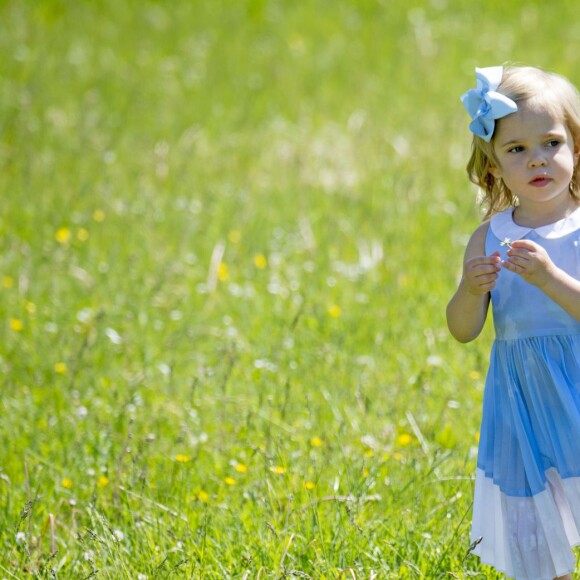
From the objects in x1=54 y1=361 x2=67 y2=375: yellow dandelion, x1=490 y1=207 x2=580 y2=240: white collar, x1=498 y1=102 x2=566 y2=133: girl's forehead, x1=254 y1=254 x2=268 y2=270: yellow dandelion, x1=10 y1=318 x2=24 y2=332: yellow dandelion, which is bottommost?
x1=54 y1=361 x2=67 y2=375: yellow dandelion

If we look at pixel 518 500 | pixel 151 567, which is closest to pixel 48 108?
pixel 151 567

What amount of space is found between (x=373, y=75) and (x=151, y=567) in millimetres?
6809

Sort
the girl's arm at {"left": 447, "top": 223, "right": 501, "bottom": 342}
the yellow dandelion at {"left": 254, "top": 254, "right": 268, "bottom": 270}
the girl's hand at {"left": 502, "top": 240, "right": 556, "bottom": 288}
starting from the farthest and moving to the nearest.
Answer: the yellow dandelion at {"left": 254, "top": 254, "right": 268, "bottom": 270} < the girl's arm at {"left": 447, "top": 223, "right": 501, "bottom": 342} < the girl's hand at {"left": 502, "top": 240, "right": 556, "bottom": 288}

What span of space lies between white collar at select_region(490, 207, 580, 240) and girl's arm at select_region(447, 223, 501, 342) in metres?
0.05

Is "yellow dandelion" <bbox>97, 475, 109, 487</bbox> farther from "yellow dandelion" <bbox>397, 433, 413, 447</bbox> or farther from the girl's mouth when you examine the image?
the girl's mouth

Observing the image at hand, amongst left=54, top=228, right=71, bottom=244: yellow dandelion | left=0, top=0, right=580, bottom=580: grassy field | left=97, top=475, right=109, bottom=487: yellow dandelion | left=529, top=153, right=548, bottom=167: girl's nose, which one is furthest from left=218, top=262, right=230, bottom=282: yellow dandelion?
left=529, top=153, right=548, bottom=167: girl's nose

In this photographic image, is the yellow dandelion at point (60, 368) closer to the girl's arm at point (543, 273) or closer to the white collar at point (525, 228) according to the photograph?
the white collar at point (525, 228)

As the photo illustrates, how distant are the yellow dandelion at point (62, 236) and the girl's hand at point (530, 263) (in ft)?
13.0

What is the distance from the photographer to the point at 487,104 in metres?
2.61

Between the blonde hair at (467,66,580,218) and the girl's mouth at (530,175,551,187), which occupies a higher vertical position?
the blonde hair at (467,66,580,218)

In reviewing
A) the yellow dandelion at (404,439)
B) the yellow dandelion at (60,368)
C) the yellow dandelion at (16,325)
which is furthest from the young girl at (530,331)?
the yellow dandelion at (16,325)

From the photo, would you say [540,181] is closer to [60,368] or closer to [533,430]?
[533,430]

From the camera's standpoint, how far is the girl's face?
2.56m

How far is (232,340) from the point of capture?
4750 mm
